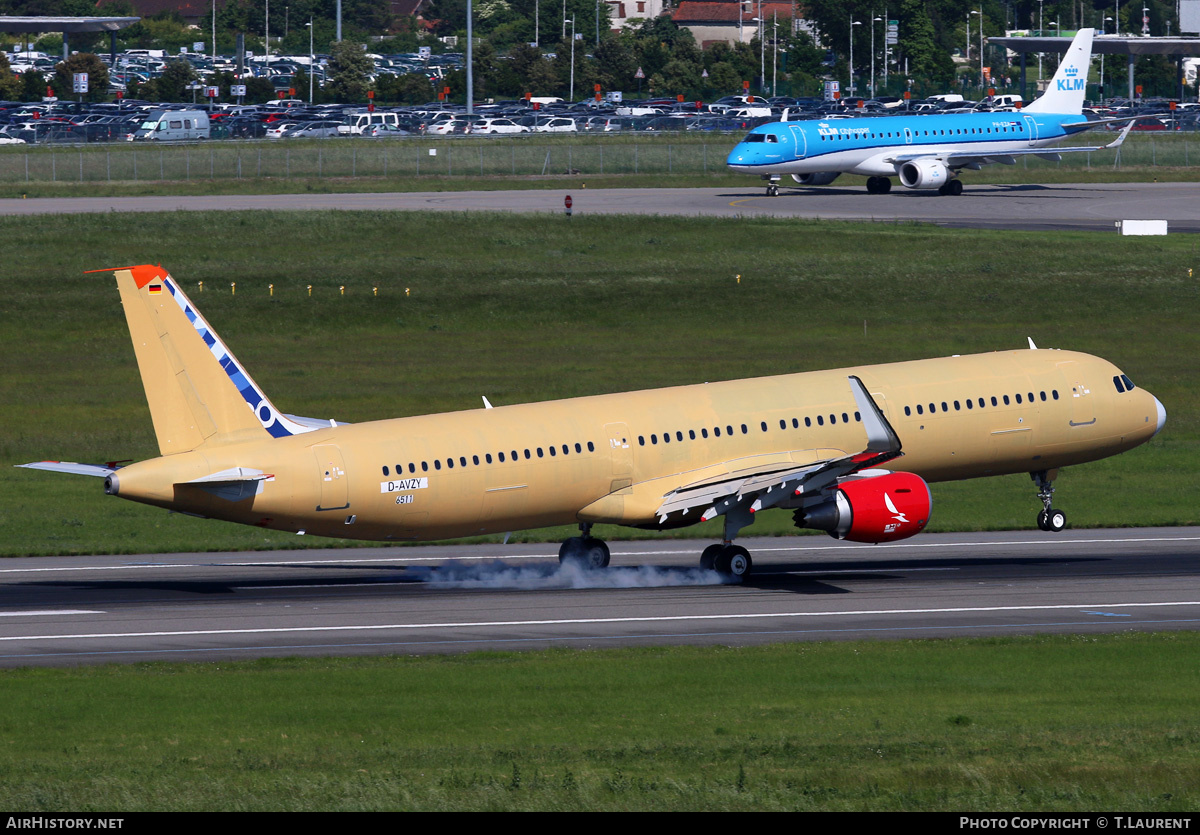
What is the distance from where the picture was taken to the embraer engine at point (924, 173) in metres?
118

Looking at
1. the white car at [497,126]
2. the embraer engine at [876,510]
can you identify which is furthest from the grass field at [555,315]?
the white car at [497,126]

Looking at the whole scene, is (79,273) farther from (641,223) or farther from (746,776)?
(746,776)

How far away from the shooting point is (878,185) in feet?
394

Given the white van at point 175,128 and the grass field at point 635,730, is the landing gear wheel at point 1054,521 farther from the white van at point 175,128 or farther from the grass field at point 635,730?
the white van at point 175,128

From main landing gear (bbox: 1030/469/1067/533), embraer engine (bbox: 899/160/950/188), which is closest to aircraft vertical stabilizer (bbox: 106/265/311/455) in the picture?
main landing gear (bbox: 1030/469/1067/533)

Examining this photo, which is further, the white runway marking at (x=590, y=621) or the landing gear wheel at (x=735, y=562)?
the landing gear wheel at (x=735, y=562)

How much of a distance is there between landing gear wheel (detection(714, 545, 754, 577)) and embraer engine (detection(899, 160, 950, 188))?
266 ft

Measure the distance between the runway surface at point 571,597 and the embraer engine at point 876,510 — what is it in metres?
1.63

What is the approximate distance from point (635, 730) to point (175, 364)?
1540 cm

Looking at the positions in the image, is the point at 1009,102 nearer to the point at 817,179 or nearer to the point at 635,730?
the point at 817,179

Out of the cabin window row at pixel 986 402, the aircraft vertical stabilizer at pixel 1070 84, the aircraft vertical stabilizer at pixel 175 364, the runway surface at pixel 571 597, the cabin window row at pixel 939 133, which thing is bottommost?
the runway surface at pixel 571 597

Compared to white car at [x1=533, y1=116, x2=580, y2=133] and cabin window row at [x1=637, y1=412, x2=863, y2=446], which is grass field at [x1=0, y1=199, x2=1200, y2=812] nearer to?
cabin window row at [x1=637, y1=412, x2=863, y2=446]

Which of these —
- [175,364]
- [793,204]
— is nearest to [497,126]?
[793,204]

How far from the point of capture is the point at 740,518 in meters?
41.3
